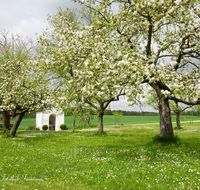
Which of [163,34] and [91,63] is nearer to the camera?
[91,63]

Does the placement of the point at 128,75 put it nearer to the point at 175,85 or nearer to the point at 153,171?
the point at 175,85

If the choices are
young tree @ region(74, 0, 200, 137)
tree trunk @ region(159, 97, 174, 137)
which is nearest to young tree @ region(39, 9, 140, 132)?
young tree @ region(74, 0, 200, 137)

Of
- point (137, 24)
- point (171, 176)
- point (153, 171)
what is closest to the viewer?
point (171, 176)

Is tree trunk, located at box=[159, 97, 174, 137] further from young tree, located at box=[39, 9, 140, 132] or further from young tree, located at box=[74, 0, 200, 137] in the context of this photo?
young tree, located at box=[39, 9, 140, 132]

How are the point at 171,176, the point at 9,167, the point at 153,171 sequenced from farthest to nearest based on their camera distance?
the point at 9,167 < the point at 153,171 < the point at 171,176

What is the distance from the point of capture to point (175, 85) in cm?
892

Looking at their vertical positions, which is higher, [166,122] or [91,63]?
[91,63]

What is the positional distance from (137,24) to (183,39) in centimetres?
354

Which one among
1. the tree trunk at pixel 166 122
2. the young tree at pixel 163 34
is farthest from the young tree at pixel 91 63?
the tree trunk at pixel 166 122

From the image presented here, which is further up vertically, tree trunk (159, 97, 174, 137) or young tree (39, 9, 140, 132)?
young tree (39, 9, 140, 132)

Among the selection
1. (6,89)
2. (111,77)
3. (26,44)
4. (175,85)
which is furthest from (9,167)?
(26,44)

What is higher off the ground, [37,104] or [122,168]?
[37,104]

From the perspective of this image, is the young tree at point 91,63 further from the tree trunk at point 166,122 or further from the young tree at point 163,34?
the tree trunk at point 166,122

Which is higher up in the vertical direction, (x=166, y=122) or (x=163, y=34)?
(x=163, y=34)
